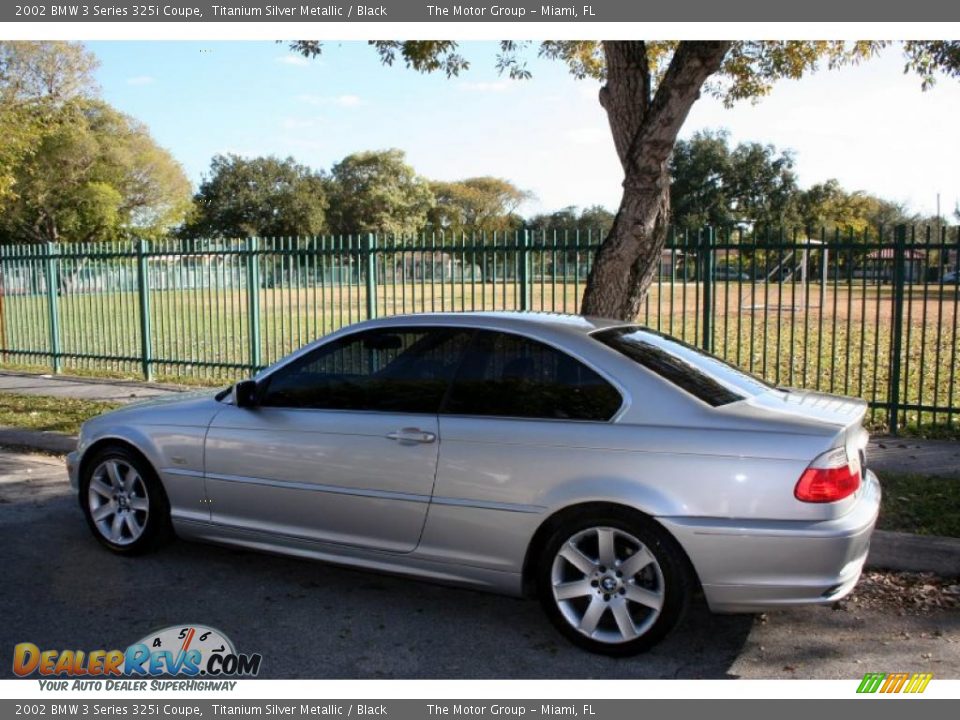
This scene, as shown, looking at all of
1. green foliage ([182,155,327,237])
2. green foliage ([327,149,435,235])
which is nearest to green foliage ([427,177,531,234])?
green foliage ([327,149,435,235])

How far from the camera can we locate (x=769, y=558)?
3.66 m

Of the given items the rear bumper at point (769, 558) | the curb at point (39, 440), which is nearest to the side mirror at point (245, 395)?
the rear bumper at point (769, 558)

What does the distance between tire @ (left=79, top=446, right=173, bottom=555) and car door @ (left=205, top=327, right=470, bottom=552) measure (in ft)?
1.72

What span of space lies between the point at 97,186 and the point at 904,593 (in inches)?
2324

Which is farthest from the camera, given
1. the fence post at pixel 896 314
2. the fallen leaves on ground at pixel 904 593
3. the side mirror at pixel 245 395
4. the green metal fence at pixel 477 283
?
the green metal fence at pixel 477 283

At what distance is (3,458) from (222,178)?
76076 mm

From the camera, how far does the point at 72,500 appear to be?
6.83 m

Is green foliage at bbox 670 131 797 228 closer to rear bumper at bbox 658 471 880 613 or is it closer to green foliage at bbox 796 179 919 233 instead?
green foliage at bbox 796 179 919 233

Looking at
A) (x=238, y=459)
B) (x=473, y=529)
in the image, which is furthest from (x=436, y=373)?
(x=238, y=459)

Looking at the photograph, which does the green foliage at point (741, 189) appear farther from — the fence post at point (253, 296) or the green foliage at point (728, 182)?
the fence post at point (253, 296)

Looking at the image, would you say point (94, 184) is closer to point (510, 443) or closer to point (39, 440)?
point (39, 440)

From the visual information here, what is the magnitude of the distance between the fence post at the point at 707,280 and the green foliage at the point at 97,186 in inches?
1899

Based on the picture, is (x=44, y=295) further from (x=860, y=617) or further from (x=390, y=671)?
(x=860, y=617)

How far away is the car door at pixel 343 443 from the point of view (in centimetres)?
438
